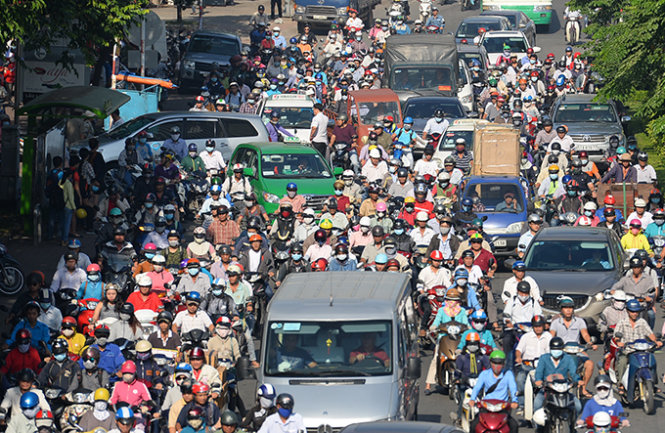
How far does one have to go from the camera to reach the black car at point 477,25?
2039 inches

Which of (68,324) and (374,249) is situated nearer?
(68,324)

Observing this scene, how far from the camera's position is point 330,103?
44000 mm

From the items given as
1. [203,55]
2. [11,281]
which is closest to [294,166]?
[11,281]

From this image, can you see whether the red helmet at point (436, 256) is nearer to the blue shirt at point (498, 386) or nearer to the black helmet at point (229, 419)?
the blue shirt at point (498, 386)

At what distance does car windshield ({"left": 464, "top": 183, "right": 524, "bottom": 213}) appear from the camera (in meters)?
27.4

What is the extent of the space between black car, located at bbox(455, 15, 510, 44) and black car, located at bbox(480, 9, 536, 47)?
1.03m

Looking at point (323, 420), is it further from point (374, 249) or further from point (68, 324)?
point (374, 249)

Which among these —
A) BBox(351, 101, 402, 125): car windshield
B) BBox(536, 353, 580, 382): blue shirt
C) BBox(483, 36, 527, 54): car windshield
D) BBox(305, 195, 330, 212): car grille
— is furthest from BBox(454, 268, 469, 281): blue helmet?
BBox(483, 36, 527, 54): car windshield

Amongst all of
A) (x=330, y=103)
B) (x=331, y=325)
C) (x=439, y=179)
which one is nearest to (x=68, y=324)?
(x=331, y=325)

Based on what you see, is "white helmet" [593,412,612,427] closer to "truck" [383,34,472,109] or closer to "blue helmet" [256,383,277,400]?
"blue helmet" [256,383,277,400]

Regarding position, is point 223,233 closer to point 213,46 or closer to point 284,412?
point 284,412

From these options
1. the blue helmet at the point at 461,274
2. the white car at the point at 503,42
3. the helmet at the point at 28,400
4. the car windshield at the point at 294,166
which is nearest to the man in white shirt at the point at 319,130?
the car windshield at the point at 294,166

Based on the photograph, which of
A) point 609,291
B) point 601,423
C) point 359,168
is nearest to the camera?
point 601,423

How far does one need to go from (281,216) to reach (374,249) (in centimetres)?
261
